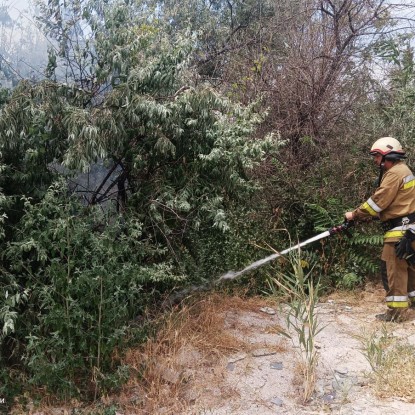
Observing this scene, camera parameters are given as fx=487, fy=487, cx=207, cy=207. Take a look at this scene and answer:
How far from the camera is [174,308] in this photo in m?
4.94

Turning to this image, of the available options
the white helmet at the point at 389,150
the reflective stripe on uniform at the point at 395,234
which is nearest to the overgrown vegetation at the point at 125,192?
the reflective stripe on uniform at the point at 395,234

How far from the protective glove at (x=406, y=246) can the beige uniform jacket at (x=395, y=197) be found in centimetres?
8

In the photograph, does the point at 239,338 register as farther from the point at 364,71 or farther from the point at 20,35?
the point at 364,71

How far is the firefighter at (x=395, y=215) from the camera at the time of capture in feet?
17.8

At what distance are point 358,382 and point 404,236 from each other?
6.23ft

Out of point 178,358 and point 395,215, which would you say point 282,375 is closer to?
point 178,358

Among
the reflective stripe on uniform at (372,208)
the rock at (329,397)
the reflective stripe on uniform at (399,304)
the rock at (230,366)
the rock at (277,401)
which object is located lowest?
the rock at (277,401)

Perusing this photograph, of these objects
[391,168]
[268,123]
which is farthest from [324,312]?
[268,123]

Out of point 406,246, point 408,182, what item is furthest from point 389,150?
point 406,246

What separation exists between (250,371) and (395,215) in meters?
2.53

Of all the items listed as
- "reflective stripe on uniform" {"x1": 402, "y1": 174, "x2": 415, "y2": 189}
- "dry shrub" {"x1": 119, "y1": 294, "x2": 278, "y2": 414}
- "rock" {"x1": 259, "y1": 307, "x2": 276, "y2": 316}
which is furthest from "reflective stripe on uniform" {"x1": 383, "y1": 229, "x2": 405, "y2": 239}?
"dry shrub" {"x1": 119, "y1": 294, "x2": 278, "y2": 414}

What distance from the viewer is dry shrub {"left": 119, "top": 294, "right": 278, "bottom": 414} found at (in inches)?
152

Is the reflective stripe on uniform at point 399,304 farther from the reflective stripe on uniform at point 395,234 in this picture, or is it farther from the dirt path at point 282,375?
→ the reflective stripe on uniform at point 395,234

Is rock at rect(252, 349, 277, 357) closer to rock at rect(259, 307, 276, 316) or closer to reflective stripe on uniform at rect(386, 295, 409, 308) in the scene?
rock at rect(259, 307, 276, 316)
